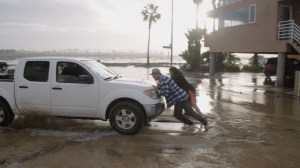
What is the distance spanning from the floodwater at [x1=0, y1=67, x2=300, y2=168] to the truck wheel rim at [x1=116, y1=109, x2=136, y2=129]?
0.26 metres

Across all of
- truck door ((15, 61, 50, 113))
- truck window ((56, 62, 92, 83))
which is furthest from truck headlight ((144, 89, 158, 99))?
truck door ((15, 61, 50, 113))

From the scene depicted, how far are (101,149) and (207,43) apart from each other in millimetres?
26616

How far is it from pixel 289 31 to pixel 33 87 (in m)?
17.1

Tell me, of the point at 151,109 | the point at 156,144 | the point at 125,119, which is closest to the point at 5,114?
the point at 125,119

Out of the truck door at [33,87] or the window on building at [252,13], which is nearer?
the truck door at [33,87]

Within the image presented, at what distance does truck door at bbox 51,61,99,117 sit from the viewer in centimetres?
812

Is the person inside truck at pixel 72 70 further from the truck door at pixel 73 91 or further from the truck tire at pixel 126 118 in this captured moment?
the truck tire at pixel 126 118

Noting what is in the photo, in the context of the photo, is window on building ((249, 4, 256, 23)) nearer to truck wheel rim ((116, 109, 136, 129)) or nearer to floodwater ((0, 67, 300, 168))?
floodwater ((0, 67, 300, 168))

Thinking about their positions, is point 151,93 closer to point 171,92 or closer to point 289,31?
point 171,92

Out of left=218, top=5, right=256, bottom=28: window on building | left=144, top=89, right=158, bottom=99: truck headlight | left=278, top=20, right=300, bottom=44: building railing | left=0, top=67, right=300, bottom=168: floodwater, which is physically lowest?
left=0, top=67, right=300, bottom=168: floodwater

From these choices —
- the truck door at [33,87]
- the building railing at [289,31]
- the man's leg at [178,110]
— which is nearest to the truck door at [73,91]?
the truck door at [33,87]

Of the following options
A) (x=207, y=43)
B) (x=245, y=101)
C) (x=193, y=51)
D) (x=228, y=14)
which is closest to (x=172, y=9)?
(x=193, y=51)

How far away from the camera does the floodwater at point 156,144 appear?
612 cm

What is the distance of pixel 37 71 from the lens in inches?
334
